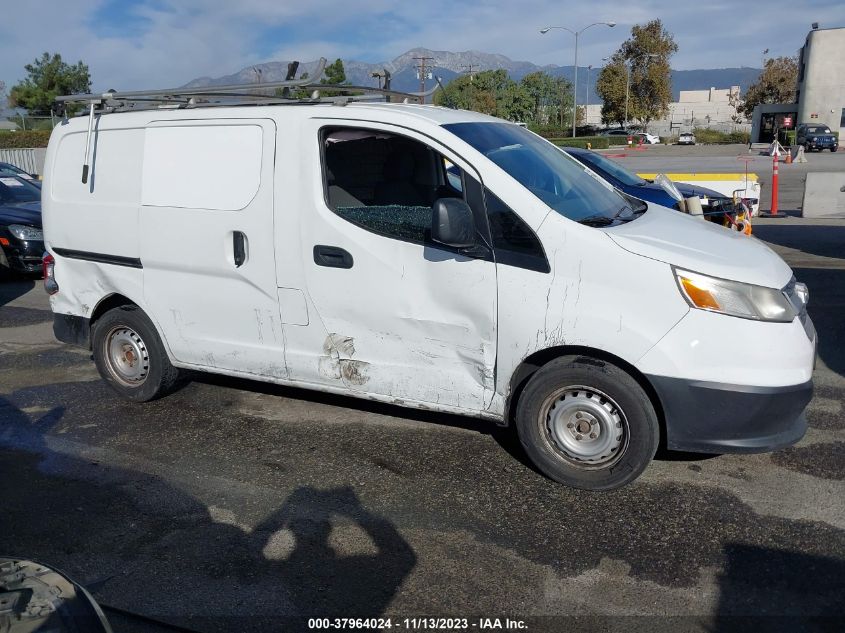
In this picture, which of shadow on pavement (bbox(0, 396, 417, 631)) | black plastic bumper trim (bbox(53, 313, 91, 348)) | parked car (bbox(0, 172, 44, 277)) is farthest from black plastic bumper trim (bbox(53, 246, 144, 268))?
parked car (bbox(0, 172, 44, 277))

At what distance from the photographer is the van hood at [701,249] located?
395cm

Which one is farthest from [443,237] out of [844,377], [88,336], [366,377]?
[844,377]

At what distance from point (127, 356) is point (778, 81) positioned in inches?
3274

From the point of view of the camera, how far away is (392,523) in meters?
3.98

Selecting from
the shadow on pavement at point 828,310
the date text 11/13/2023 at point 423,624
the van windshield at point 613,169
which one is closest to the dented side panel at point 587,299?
the date text 11/13/2023 at point 423,624

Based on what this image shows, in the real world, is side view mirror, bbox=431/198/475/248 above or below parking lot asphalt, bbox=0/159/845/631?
above

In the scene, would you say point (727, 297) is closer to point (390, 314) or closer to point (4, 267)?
point (390, 314)

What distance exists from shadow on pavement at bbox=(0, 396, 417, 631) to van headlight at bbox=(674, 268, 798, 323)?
1.85 metres

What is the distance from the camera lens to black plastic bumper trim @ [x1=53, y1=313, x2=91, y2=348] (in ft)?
19.4

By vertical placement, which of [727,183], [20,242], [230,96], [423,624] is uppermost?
[230,96]

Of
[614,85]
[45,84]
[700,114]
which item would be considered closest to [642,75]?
[614,85]

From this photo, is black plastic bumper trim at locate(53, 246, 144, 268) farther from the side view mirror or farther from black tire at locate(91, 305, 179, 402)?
the side view mirror

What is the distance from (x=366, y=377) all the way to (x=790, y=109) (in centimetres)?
7199

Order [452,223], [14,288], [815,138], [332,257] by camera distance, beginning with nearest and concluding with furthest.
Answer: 1. [452,223]
2. [332,257]
3. [14,288]
4. [815,138]
